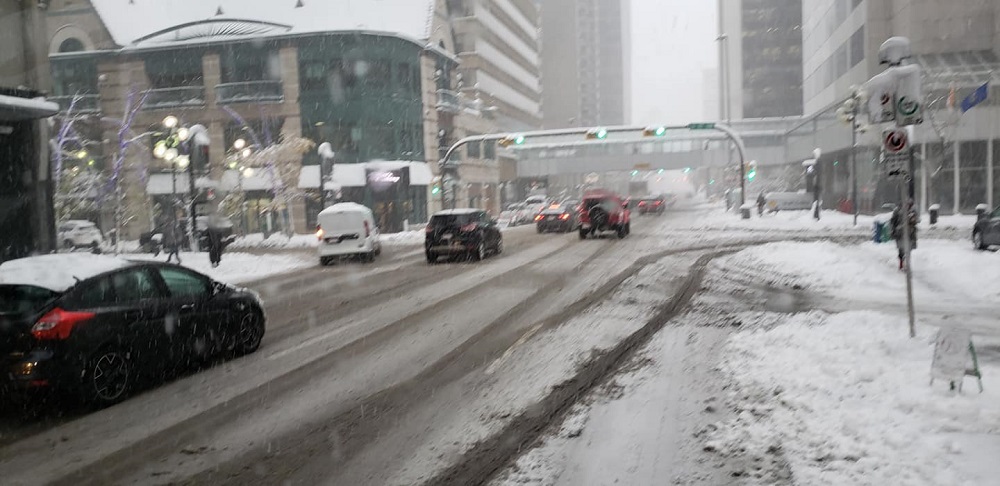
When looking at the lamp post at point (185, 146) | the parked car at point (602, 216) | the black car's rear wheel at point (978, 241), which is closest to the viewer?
the black car's rear wheel at point (978, 241)

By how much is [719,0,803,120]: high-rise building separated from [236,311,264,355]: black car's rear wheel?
128845 millimetres

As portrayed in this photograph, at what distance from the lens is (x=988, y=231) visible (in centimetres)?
2031

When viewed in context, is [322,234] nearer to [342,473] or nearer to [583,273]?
[583,273]

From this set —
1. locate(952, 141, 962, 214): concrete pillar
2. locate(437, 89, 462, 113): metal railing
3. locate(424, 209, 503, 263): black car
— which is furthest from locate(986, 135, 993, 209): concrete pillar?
locate(437, 89, 462, 113): metal railing

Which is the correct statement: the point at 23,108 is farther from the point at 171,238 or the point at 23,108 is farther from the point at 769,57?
the point at 769,57

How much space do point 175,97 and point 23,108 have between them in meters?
31.1

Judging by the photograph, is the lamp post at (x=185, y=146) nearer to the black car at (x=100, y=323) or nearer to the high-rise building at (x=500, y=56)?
the black car at (x=100, y=323)

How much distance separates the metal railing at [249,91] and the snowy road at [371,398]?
35778 mm

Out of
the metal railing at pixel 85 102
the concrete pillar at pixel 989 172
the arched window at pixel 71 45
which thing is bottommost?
the concrete pillar at pixel 989 172

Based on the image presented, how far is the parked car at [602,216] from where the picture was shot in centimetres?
3062

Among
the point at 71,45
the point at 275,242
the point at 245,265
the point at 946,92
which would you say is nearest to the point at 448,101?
the point at 275,242

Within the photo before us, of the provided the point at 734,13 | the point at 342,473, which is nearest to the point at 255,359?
the point at 342,473

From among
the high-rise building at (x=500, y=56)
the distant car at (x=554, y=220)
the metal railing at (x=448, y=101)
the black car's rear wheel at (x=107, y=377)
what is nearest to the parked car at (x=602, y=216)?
the distant car at (x=554, y=220)

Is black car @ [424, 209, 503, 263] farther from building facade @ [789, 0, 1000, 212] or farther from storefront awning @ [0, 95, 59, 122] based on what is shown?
building facade @ [789, 0, 1000, 212]
